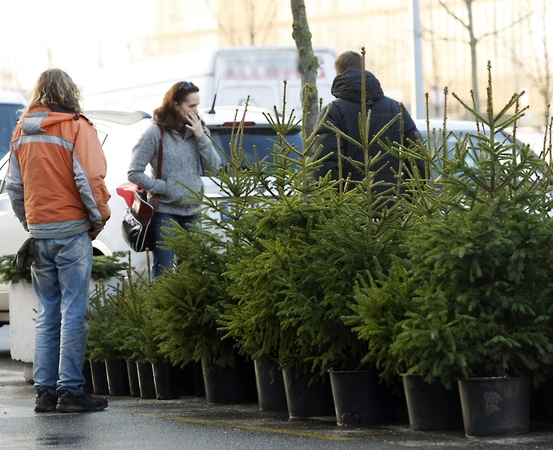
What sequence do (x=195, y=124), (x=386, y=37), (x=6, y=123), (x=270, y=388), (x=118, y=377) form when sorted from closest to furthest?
(x=270, y=388)
(x=118, y=377)
(x=195, y=124)
(x=6, y=123)
(x=386, y=37)

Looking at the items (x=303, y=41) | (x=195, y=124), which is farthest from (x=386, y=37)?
(x=195, y=124)

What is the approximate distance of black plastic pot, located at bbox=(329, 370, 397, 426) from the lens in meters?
5.91

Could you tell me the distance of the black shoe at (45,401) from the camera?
6980mm

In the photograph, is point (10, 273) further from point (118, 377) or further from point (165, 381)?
point (165, 381)

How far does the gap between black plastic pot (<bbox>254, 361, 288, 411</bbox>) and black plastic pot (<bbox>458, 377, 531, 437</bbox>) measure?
1.50 meters

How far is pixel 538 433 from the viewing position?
5.44 meters

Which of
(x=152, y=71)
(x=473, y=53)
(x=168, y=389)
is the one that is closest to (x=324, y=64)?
(x=152, y=71)

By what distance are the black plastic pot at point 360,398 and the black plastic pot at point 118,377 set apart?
2405mm

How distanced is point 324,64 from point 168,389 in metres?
9.72

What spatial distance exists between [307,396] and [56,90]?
92.4 inches

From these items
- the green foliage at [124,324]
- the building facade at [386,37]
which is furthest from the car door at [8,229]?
the building facade at [386,37]

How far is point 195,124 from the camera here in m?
8.55

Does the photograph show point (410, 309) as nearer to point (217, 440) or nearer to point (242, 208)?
point (217, 440)

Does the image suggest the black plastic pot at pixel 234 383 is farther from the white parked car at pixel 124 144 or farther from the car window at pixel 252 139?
the car window at pixel 252 139
